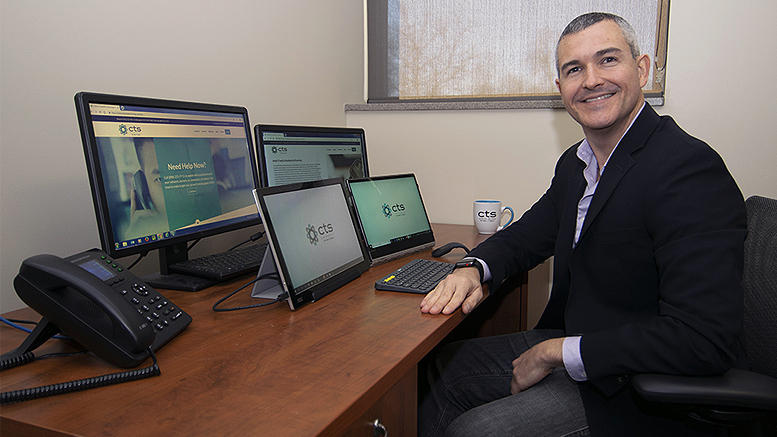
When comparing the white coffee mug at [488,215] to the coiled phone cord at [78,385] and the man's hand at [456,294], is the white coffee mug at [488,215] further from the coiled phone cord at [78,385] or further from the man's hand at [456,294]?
the coiled phone cord at [78,385]

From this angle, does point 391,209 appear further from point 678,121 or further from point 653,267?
point 678,121

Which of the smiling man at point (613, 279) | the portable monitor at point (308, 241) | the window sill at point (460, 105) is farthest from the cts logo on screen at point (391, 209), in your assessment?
the window sill at point (460, 105)

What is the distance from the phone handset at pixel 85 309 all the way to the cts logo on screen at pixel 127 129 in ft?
1.15

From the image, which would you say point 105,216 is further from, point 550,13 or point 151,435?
point 550,13

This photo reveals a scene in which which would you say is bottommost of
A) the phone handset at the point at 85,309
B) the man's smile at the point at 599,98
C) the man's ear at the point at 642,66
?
the phone handset at the point at 85,309

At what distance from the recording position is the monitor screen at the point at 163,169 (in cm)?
95

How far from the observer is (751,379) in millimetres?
809

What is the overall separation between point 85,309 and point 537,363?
33.8 inches

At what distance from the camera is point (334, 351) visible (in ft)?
2.58

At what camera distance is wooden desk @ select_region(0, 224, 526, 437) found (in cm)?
58

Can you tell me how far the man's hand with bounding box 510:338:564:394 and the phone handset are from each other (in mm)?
759

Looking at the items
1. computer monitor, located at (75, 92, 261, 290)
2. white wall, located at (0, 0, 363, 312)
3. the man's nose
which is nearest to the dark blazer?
the man's nose

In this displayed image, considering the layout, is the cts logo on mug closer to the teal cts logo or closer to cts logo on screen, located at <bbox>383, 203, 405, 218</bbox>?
cts logo on screen, located at <bbox>383, 203, 405, 218</bbox>

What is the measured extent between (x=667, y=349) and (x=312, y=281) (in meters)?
0.69
